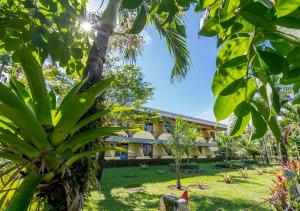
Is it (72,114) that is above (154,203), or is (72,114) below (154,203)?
above

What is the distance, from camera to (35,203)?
1.35 metres

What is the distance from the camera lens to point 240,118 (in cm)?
67

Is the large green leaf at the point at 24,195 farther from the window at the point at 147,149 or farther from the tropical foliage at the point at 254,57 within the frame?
the window at the point at 147,149

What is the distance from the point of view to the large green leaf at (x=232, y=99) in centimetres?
65

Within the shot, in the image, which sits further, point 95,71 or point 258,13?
point 95,71

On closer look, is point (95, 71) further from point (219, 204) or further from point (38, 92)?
point (219, 204)

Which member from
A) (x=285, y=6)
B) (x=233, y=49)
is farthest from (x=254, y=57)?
(x=285, y=6)

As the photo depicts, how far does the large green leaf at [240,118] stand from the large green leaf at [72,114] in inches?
27.2

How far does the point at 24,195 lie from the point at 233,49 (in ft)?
3.40

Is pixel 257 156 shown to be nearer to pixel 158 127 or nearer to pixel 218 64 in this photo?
pixel 158 127

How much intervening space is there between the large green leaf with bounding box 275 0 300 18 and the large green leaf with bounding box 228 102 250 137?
28 centimetres

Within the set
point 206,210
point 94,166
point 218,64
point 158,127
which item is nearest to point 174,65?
point 206,210

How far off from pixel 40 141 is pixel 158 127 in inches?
1085

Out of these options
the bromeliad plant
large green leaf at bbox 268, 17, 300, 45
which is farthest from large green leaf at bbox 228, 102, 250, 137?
the bromeliad plant
